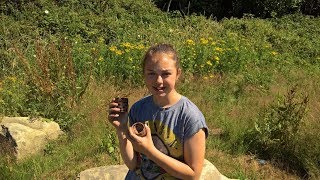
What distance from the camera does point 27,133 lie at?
479 cm

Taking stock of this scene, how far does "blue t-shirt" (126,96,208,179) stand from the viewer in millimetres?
2055

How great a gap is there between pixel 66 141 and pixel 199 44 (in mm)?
4200

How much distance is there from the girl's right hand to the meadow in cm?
244

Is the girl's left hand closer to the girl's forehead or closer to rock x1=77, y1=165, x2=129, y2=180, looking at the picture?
the girl's forehead

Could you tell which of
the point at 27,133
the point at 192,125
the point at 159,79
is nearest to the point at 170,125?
the point at 192,125

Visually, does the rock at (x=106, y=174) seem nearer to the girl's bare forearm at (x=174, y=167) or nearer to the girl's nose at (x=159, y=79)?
the girl's bare forearm at (x=174, y=167)

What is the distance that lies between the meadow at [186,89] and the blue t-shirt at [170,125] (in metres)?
2.28

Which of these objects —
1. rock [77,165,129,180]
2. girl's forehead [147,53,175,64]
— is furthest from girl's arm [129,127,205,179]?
rock [77,165,129,180]

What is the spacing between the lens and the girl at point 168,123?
6.65 feet

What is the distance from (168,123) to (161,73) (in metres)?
0.26

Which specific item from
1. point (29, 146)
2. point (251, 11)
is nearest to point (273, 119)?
point (29, 146)

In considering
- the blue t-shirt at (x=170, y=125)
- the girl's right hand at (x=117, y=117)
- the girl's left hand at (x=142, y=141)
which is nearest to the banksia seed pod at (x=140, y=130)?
the girl's left hand at (x=142, y=141)

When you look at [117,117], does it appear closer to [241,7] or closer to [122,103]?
[122,103]

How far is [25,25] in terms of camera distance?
450 inches
